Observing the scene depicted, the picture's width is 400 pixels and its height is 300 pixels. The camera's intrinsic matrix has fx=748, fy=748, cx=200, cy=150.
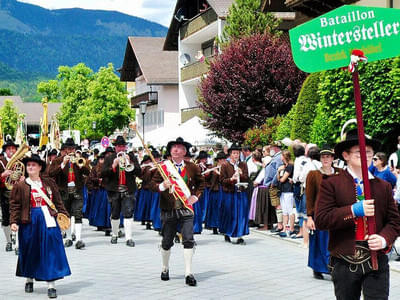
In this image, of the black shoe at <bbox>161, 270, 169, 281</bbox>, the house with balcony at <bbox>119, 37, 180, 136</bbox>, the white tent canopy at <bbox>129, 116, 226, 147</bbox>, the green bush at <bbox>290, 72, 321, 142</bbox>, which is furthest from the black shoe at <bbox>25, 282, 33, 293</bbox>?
the house with balcony at <bbox>119, 37, 180, 136</bbox>

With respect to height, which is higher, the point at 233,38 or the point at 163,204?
the point at 233,38

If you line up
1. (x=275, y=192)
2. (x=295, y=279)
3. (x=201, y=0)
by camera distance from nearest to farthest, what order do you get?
(x=295, y=279), (x=275, y=192), (x=201, y=0)

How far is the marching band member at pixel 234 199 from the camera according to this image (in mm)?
14188

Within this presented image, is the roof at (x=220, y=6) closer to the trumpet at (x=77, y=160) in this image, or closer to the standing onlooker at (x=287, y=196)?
the standing onlooker at (x=287, y=196)

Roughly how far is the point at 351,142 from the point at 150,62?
5579 centimetres

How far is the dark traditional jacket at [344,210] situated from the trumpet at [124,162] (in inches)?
340

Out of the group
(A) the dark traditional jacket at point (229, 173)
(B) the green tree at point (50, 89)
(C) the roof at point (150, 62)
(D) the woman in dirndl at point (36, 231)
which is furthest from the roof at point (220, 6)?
(B) the green tree at point (50, 89)

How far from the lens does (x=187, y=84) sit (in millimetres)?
48500

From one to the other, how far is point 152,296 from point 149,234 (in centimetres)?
768

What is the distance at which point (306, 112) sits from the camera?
2020 cm

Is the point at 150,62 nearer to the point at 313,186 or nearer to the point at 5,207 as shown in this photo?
the point at 5,207

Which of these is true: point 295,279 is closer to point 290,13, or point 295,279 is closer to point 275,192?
point 275,192

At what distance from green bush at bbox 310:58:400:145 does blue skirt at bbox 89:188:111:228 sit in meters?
5.37

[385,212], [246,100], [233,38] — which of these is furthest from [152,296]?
[233,38]
